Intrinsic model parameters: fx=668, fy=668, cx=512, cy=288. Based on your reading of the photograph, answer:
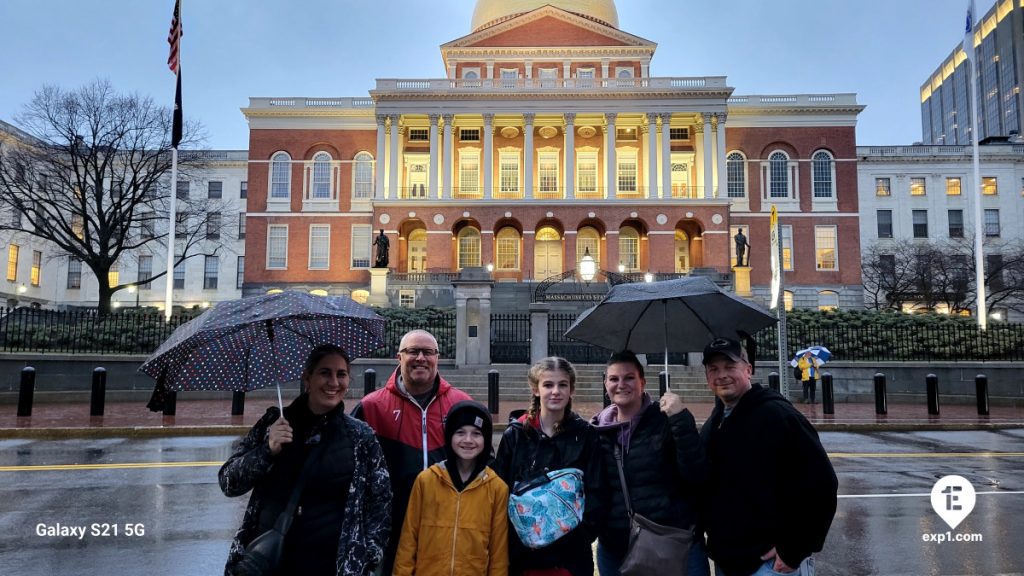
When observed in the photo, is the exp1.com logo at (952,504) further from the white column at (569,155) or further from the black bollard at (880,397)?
the white column at (569,155)

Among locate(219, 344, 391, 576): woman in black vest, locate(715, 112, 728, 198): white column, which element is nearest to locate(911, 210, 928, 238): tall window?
locate(715, 112, 728, 198): white column

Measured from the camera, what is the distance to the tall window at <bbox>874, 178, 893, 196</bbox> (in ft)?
199

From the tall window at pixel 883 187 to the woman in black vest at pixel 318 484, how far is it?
67250 mm

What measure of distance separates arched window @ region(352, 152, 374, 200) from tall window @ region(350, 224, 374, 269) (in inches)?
98.2

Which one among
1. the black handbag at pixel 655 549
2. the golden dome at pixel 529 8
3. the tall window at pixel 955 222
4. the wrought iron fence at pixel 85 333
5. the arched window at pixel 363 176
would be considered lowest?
the black handbag at pixel 655 549

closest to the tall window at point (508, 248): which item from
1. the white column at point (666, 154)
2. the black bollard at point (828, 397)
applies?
the white column at point (666, 154)

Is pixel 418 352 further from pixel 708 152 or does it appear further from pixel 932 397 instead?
pixel 708 152

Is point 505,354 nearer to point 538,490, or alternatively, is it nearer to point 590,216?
point 538,490

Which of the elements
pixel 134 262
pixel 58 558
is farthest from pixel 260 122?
pixel 58 558

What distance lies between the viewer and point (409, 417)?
13.1ft

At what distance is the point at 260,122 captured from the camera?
49.9 metres

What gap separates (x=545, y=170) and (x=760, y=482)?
47640 millimetres

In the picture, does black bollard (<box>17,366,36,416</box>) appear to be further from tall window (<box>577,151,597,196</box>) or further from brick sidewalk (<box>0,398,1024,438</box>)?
tall window (<box>577,151,597,196</box>)

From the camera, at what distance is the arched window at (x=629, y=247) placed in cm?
4759
